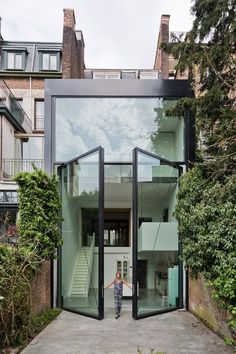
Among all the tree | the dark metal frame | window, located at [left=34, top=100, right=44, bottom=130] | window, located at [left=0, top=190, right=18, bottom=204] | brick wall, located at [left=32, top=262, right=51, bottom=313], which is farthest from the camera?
window, located at [left=34, top=100, right=44, bottom=130]

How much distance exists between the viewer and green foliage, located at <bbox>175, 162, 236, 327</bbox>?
251 inches

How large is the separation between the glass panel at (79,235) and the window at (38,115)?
12802 millimetres

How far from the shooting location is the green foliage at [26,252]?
6758 mm

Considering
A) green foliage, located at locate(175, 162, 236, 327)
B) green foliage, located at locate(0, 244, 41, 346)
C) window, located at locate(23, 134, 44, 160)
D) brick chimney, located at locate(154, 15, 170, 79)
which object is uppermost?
brick chimney, located at locate(154, 15, 170, 79)

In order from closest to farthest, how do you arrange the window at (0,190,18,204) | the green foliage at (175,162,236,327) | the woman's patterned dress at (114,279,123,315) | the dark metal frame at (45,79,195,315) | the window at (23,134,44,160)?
the green foliage at (175,162,236,327) < the woman's patterned dress at (114,279,123,315) < the dark metal frame at (45,79,195,315) < the window at (0,190,18,204) < the window at (23,134,44,160)

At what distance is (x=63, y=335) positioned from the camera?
7.82 m

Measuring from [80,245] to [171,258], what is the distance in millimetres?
2787

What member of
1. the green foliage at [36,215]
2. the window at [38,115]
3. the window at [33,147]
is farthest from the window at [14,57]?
the green foliage at [36,215]

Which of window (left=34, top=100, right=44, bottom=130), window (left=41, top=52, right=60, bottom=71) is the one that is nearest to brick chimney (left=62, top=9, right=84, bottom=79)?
window (left=41, top=52, right=60, bottom=71)

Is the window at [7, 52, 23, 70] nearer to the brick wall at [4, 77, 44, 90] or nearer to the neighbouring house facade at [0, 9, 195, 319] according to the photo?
the brick wall at [4, 77, 44, 90]

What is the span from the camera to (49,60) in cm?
2431

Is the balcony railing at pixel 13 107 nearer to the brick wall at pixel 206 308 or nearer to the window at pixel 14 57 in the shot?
the window at pixel 14 57

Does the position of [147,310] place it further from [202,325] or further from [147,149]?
[147,149]

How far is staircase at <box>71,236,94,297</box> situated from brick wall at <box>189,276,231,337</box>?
3.01 metres
